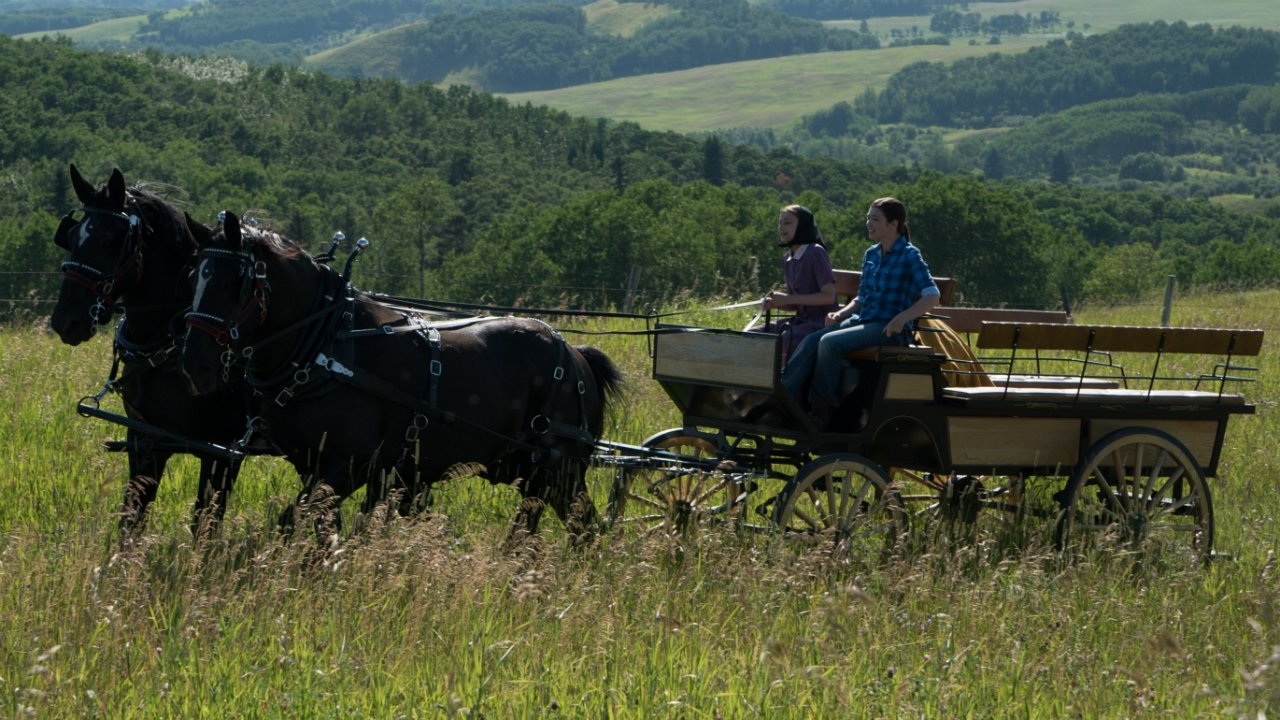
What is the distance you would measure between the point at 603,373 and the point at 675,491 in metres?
0.79

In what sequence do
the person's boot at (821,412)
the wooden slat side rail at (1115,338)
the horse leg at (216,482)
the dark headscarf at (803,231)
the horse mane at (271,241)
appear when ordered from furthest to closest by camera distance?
the dark headscarf at (803,231) → the person's boot at (821,412) → the horse leg at (216,482) → the wooden slat side rail at (1115,338) → the horse mane at (271,241)

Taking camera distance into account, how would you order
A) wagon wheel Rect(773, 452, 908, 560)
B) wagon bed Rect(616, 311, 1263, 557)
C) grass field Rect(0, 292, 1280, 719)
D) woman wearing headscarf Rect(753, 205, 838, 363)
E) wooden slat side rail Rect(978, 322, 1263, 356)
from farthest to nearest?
woman wearing headscarf Rect(753, 205, 838, 363) < wagon bed Rect(616, 311, 1263, 557) < wooden slat side rail Rect(978, 322, 1263, 356) < wagon wheel Rect(773, 452, 908, 560) < grass field Rect(0, 292, 1280, 719)

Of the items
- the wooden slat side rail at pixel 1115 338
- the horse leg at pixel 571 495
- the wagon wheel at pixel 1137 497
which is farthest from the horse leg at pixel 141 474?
the wagon wheel at pixel 1137 497

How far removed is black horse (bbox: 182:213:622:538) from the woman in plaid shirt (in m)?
1.23

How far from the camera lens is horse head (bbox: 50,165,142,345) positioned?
674cm

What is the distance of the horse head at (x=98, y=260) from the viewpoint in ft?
22.1

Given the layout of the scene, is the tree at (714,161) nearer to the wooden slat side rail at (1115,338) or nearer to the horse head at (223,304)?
the wooden slat side rail at (1115,338)

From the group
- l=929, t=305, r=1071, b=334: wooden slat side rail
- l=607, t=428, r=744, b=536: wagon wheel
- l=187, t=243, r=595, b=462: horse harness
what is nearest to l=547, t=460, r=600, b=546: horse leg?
l=607, t=428, r=744, b=536: wagon wheel

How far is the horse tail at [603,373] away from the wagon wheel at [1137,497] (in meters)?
2.55

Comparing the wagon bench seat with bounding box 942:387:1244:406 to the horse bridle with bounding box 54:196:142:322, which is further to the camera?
the wagon bench seat with bounding box 942:387:1244:406

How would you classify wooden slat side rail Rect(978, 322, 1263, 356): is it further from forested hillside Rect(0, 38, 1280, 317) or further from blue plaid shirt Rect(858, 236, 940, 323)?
forested hillside Rect(0, 38, 1280, 317)

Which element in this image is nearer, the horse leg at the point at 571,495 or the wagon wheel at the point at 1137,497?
the wagon wheel at the point at 1137,497

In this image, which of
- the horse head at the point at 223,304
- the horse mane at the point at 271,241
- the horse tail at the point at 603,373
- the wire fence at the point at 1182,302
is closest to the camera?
the horse head at the point at 223,304

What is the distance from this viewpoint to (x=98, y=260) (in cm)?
683
